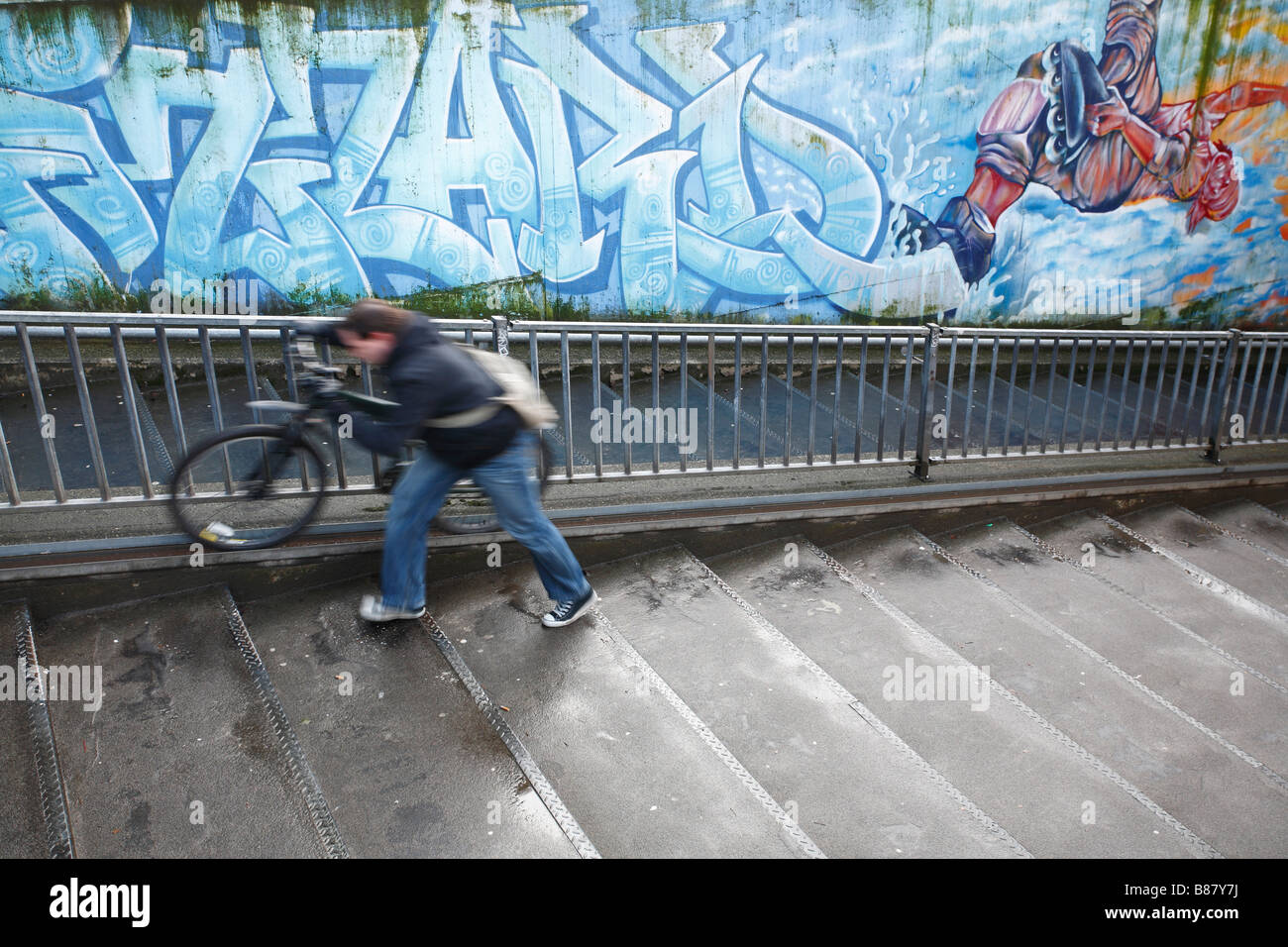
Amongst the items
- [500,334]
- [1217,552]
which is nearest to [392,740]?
[500,334]

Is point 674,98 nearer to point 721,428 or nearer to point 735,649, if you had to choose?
point 721,428

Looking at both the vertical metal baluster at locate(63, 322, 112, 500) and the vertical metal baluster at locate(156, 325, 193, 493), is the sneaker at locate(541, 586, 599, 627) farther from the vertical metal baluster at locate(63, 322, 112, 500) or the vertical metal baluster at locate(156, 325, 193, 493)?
the vertical metal baluster at locate(63, 322, 112, 500)

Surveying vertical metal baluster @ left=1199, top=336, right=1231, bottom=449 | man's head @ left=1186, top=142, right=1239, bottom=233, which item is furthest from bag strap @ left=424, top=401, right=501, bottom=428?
man's head @ left=1186, top=142, right=1239, bottom=233

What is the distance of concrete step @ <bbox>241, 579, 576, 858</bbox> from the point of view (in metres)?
3.30

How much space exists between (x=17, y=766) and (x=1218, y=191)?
45.4ft

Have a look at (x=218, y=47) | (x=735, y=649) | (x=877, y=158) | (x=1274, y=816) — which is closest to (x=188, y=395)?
(x=218, y=47)

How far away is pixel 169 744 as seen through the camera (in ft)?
11.9

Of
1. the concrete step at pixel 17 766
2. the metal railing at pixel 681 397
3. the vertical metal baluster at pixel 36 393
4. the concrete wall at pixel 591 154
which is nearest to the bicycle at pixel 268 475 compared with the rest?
the metal railing at pixel 681 397

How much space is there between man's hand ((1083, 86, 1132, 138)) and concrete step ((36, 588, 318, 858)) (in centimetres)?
1115

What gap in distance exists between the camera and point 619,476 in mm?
5789

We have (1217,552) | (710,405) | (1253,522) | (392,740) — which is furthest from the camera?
(1253,522)

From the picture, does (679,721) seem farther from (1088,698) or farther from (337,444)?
(337,444)

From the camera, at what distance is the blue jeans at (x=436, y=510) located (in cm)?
439

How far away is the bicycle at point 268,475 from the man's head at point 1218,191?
36.5ft
